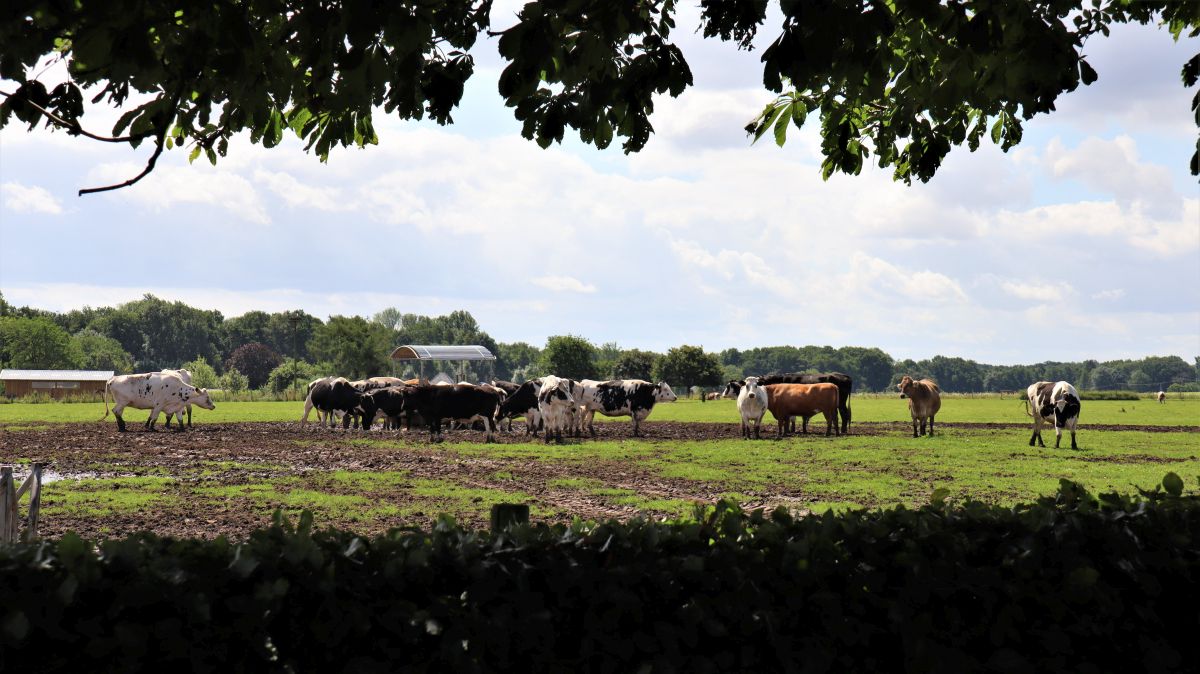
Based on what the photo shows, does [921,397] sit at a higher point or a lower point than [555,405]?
higher

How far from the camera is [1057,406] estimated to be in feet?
87.9

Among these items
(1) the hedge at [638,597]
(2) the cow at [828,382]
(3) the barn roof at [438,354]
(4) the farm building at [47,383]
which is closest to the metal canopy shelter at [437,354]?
(3) the barn roof at [438,354]

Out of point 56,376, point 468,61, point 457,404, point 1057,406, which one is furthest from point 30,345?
point 468,61

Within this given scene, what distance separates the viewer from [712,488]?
17141mm

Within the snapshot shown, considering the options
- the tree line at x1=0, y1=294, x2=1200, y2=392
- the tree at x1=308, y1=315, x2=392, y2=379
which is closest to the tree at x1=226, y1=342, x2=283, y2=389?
the tree line at x1=0, y1=294, x2=1200, y2=392

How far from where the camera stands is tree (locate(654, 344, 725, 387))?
9600 cm

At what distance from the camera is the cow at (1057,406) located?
87.4 feet

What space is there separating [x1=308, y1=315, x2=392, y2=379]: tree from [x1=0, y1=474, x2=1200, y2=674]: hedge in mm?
103548

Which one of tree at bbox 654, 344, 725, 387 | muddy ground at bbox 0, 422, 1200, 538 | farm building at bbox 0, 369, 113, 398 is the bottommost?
muddy ground at bbox 0, 422, 1200, 538

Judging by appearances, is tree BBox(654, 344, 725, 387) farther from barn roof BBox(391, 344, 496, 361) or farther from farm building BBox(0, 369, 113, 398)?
farm building BBox(0, 369, 113, 398)

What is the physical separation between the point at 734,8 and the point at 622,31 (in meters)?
0.69

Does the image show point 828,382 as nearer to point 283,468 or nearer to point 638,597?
point 283,468

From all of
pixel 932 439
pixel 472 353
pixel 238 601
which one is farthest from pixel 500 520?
pixel 472 353

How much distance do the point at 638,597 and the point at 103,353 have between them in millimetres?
144388
